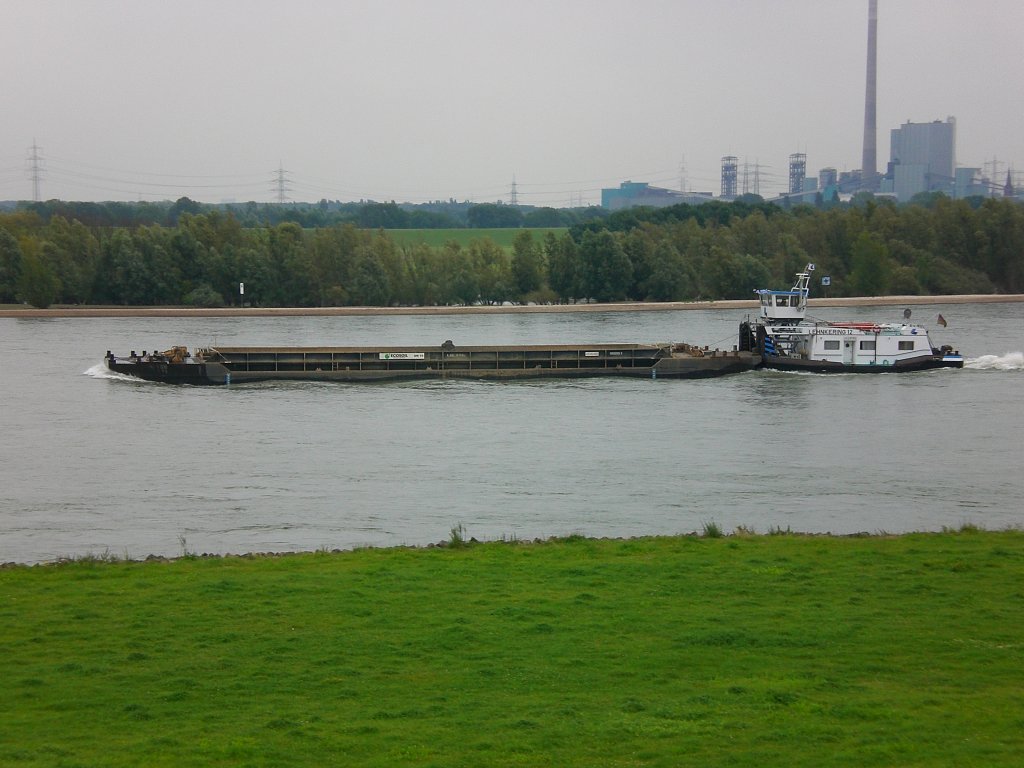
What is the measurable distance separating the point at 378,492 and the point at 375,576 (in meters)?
10.9

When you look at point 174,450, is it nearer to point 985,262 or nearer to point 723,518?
point 723,518

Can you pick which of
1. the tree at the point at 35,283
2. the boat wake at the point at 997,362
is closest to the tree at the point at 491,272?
the tree at the point at 35,283

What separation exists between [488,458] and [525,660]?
19379 millimetres

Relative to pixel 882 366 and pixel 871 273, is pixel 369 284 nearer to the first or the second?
pixel 871 273

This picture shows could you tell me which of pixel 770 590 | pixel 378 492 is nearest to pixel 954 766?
pixel 770 590

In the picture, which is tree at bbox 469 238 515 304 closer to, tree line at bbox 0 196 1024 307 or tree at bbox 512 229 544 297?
tree line at bbox 0 196 1024 307

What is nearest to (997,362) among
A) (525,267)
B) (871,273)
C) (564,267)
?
(564,267)

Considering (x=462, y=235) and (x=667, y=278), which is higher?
(x=462, y=235)

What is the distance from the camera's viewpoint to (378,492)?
25469 millimetres

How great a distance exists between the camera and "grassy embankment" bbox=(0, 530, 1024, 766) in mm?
8617

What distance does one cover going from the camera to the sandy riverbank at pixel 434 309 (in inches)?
3772

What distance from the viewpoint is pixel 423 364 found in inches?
2058

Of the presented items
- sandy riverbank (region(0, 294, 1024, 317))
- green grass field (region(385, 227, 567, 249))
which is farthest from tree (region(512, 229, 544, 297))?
green grass field (region(385, 227, 567, 249))

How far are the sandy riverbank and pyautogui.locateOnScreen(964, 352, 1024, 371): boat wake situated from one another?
153ft
